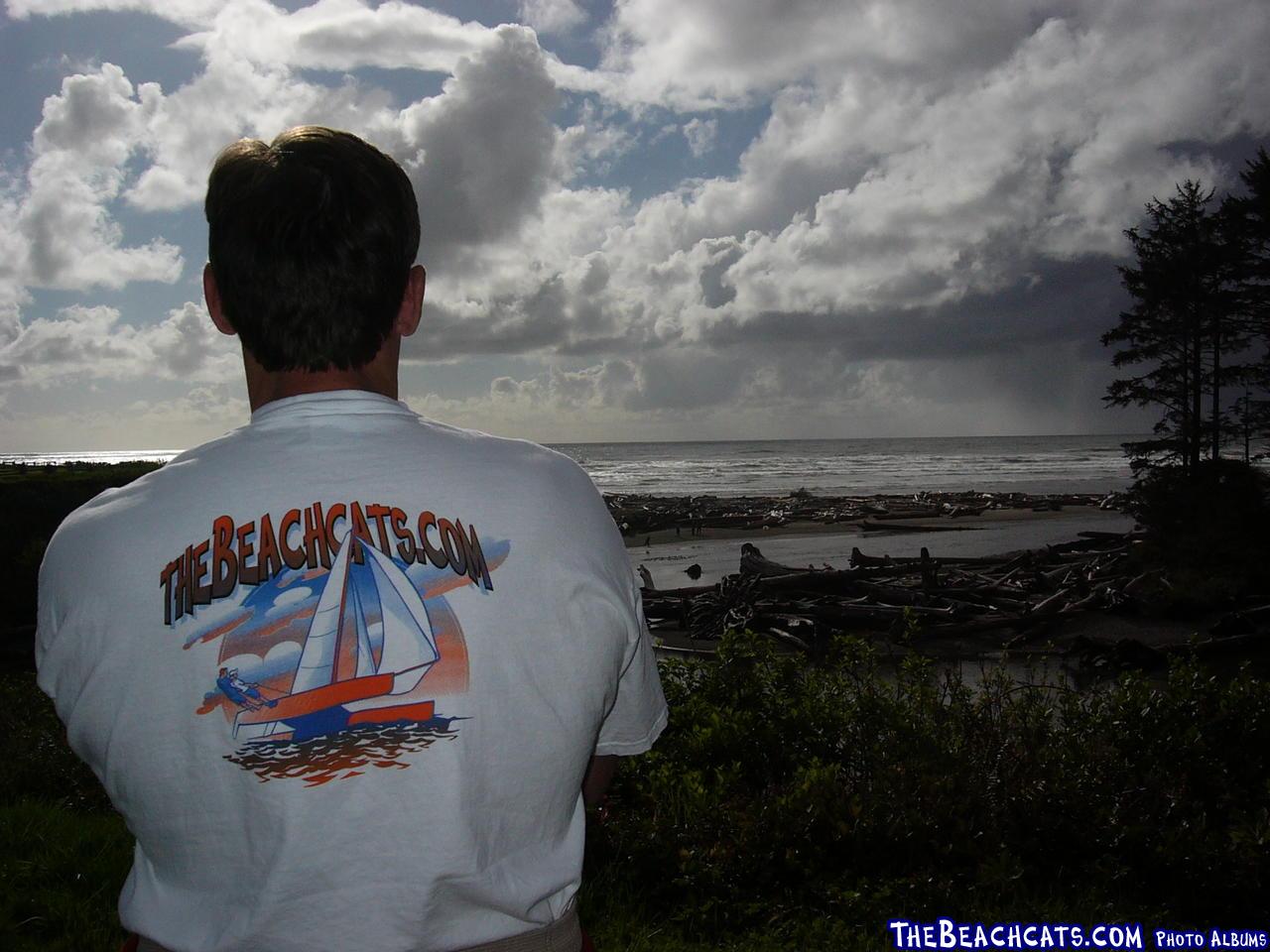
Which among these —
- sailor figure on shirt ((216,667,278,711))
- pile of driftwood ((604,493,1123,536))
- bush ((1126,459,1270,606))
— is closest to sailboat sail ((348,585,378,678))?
sailor figure on shirt ((216,667,278,711))

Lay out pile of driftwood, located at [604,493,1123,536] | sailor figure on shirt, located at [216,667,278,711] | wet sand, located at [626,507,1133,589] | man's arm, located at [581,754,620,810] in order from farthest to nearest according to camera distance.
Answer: pile of driftwood, located at [604,493,1123,536], wet sand, located at [626,507,1133,589], man's arm, located at [581,754,620,810], sailor figure on shirt, located at [216,667,278,711]

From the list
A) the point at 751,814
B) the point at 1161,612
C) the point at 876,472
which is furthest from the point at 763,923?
the point at 876,472

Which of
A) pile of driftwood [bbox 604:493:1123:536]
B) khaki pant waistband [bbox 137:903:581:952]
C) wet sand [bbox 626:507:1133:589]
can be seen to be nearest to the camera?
khaki pant waistband [bbox 137:903:581:952]

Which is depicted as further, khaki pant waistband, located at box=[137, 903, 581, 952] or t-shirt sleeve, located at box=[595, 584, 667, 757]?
t-shirt sleeve, located at box=[595, 584, 667, 757]

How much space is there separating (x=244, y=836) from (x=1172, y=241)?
3740 centimetres

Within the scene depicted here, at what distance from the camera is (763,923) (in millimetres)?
4750

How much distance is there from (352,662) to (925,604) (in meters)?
14.4

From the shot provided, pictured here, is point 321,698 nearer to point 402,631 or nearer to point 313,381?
point 402,631

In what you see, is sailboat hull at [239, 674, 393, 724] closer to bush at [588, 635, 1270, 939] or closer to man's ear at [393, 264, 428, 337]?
man's ear at [393, 264, 428, 337]

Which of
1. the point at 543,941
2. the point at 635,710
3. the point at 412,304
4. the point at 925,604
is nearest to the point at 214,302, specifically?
the point at 412,304

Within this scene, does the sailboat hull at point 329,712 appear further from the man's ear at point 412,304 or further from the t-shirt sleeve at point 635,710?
the man's ear at point 412,304

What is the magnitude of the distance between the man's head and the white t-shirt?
195 millimetres

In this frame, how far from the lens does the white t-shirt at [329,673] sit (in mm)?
1456

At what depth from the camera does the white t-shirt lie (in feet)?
4.78
